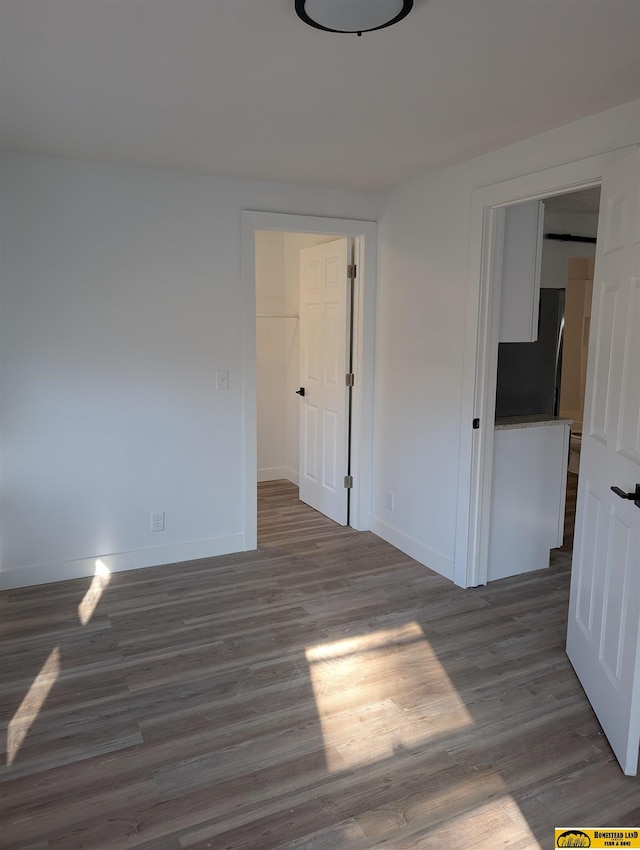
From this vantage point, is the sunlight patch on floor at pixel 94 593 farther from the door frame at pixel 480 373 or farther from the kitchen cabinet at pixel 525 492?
the kitchen cabinet at pixel 525 492

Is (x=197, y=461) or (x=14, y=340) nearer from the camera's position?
(x=14, y=340)

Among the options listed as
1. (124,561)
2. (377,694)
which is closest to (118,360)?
(124,561)

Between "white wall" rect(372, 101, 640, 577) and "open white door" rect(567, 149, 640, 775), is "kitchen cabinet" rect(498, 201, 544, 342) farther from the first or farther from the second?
"open white door" rect(567, 149, 640, 775)

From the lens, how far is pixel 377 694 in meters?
2.57

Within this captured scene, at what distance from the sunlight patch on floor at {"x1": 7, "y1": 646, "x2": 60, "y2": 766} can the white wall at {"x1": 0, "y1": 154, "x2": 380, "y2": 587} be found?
37.6 inches

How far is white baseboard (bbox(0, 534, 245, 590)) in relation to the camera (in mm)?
3555

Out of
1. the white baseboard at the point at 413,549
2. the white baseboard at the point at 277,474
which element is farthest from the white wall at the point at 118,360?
the white baseboard at the point at 277,474

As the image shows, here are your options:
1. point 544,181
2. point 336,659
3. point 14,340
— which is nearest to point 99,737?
point 336,659

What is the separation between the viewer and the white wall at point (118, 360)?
3.39 meters

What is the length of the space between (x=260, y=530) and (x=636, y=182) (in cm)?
331

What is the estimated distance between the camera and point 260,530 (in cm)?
457

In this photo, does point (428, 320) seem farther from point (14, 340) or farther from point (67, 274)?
point (14, 340)

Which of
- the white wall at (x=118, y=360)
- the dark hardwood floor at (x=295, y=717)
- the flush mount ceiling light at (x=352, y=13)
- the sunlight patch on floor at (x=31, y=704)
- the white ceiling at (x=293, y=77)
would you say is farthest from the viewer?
the white wall at (x=118, y=360)

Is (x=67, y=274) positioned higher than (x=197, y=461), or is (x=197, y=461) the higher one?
(x=67, y=274)
